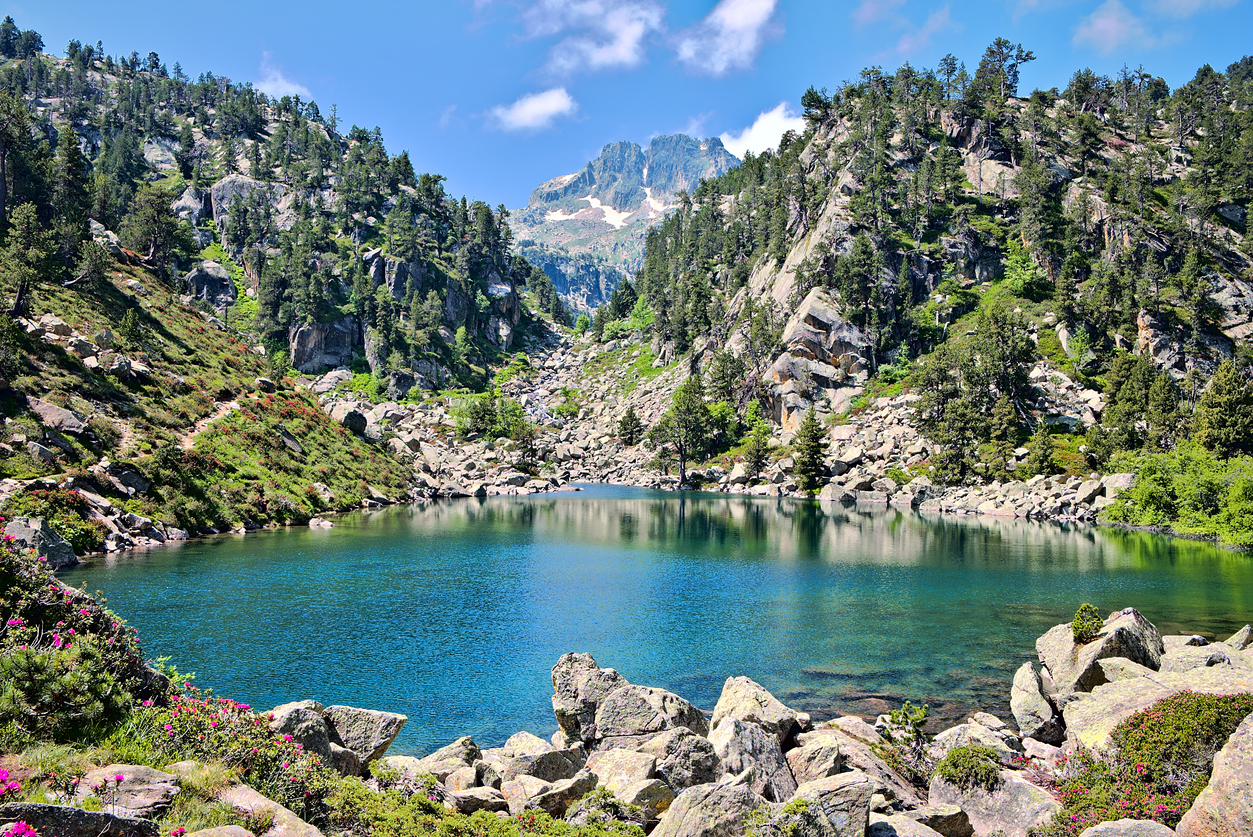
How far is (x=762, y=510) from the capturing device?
123 metres

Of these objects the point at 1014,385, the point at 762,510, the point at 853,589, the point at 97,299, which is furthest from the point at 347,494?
the point at 1014,385

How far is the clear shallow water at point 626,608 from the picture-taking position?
34.8 m

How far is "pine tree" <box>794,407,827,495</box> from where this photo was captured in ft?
483

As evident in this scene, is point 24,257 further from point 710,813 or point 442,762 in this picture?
point 710,813

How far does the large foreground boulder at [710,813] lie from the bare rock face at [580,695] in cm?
1040

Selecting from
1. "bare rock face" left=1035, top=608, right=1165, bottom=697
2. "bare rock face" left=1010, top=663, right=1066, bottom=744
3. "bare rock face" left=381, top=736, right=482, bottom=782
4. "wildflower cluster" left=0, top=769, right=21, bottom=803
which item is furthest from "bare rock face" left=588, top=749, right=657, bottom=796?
"bare rock face" left=1035, top=608, right=1165, bottom=697

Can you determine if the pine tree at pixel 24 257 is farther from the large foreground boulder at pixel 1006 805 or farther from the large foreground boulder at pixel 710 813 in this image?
the large foreground boulder at pixel 1006 805

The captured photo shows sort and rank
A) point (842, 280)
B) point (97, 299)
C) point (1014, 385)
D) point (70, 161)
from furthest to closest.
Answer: point (842, 280), point (1014, 385), point (70, 161), point (97, 299)

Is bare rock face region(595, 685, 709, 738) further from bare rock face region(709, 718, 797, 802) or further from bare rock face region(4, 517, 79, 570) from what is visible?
bare rock face region(4, 517, 79, 570)

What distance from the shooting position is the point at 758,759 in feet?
67.8

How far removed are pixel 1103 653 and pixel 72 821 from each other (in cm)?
3435

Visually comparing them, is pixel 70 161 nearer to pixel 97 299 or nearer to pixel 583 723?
pixel 97 299

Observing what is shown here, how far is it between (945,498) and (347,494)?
108474mm

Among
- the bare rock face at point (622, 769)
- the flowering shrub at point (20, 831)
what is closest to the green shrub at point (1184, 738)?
the bare rock face at point (622, 769)
